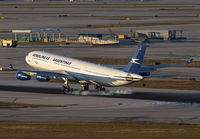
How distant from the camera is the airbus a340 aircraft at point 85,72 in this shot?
65844 mm

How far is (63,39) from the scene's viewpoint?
155 m

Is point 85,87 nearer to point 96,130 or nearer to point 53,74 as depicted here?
point 53,74

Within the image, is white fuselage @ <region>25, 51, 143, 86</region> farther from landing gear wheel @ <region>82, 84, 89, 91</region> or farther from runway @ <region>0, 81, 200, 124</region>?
runway @ <region>0, 81, 200, 124</region>

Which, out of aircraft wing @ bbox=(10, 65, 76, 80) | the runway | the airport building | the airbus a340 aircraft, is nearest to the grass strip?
the runway

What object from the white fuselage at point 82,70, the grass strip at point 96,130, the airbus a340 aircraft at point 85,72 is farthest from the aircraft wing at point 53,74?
the grass strip at point 96,130

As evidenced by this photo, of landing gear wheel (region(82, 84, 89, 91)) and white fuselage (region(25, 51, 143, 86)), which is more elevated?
white fuselage (region(25, 51, 143, 86))

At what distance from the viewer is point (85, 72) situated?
7131 cm

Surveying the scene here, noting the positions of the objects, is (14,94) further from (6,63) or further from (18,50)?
(18,50)

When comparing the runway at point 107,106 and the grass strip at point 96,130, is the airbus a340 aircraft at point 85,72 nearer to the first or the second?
the runway at point 107,106

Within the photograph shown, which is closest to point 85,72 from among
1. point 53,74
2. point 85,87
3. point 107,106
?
point 85,87

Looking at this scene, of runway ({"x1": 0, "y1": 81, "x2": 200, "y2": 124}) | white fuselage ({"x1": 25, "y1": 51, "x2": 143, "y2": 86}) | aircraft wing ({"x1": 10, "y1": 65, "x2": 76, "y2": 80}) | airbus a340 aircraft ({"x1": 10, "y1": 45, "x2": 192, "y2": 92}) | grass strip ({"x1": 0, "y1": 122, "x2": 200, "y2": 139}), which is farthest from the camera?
aircraft wing ({"x1": 10, "y1": 65, "x2": 76, "y2": 80})

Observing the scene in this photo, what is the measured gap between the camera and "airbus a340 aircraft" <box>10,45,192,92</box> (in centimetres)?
6584

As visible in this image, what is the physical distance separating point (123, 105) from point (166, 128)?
49.8 feet

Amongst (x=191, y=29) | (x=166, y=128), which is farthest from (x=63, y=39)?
(x=166, y=128)
